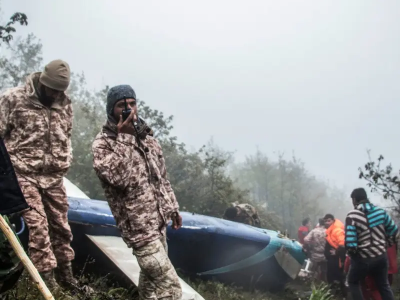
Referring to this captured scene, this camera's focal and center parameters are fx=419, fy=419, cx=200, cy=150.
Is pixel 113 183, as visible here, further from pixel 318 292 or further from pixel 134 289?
pixel 318 292

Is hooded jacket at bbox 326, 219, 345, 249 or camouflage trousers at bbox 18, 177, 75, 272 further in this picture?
hooded jacket at bbox 326, 219, 345, 249

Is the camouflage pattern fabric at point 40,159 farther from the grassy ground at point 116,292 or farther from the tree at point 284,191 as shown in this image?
the tree at point 284,191

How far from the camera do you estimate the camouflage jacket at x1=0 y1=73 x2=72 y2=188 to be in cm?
310

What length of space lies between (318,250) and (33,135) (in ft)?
25.6

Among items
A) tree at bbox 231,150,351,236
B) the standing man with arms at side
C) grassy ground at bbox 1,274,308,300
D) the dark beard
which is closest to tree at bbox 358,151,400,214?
grassy ground at bbox 1,274,308,300

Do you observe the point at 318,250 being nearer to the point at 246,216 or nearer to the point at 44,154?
the point at 246,216

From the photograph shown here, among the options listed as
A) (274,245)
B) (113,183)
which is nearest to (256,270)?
(274,245)

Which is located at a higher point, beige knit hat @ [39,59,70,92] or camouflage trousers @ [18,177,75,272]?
beige knit hat @ [39,59,70,92]

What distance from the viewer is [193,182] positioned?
12.6m

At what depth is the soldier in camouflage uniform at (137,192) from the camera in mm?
2680

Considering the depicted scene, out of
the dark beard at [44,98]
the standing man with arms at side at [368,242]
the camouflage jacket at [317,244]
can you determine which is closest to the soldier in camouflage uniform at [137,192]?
the dark beard at [44,98]

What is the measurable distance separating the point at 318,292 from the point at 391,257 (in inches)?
63.6

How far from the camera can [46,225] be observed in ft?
9.86

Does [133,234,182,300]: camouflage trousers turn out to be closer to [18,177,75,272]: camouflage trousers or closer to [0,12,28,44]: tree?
[18,177,75,272]: camouflage trousers
